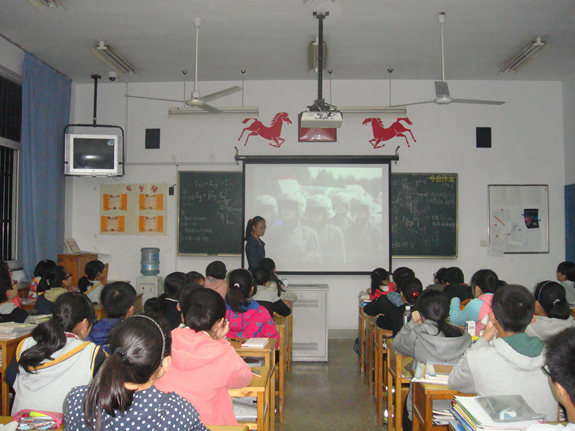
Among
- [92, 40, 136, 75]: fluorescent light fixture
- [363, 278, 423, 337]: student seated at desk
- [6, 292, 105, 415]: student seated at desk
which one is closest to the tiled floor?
[363, 278, 423, 337]: student seated at desk

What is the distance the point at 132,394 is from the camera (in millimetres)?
1135

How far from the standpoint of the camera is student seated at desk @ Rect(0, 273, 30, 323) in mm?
2963

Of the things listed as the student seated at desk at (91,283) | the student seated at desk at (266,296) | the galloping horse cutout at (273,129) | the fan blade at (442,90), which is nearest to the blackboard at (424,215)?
the galloping horse cutout at (273,129)

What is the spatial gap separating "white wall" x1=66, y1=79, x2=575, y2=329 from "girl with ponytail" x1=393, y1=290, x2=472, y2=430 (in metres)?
3.07

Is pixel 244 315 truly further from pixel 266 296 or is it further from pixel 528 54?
pixel 528 54

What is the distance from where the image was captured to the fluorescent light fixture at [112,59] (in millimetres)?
4301

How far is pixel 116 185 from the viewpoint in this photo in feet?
18.0

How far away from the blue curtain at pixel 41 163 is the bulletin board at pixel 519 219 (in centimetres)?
536

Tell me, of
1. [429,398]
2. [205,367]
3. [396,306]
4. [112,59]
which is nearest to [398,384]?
Answer: [429,398]

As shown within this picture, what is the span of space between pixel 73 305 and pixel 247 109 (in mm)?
3071

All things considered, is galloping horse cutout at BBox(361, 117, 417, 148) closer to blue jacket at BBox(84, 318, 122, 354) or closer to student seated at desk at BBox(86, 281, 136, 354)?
student seated at desk at BBox(86, 281, 136, 354)

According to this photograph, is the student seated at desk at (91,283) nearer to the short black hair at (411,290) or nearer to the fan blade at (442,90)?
the short black hair at (411,290)

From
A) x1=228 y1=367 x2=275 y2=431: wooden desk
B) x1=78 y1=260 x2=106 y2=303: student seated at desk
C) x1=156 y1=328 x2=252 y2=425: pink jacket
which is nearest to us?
x1=156 y1=328 x2=252 y2=425: pink jacket

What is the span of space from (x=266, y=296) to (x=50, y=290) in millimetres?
1774
